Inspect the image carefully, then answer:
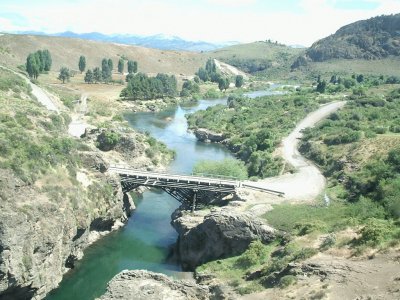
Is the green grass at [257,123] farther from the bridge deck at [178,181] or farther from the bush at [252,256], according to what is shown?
the bush at [252,256]

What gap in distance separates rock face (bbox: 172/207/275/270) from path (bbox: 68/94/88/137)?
164ft

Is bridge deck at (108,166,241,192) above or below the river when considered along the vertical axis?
above

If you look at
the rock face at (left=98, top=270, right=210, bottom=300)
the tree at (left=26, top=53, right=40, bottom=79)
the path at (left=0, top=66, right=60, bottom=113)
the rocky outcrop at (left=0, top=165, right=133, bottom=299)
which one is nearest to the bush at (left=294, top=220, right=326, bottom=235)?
the rock face at (left=98, top=270, right=210, bottom=300)


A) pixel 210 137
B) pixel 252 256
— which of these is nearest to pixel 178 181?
pixel 252 256

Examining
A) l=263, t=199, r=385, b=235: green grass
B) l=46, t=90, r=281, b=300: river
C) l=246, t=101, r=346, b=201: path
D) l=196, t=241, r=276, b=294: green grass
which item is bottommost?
l=46, t=90, r=281, b=300: river

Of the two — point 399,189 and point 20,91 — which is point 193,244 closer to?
point 399,189

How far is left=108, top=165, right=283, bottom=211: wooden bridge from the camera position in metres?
73.4

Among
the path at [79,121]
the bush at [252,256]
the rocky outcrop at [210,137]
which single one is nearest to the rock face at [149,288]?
the bush at [252,256]

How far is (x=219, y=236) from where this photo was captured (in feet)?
196

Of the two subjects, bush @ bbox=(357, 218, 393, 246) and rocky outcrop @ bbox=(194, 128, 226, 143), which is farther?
rocky outcrop @ bbox=(194, 128, 226, 143)

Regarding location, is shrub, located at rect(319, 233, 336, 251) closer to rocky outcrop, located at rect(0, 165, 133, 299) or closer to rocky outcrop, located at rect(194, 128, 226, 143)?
rocky outcrop, located at rect(0, 165, 133, 299)

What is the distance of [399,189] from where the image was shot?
60.1 m

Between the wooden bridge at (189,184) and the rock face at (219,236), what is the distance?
8.83 metres

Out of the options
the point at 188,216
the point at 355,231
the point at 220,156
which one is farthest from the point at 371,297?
the point at 220,156
